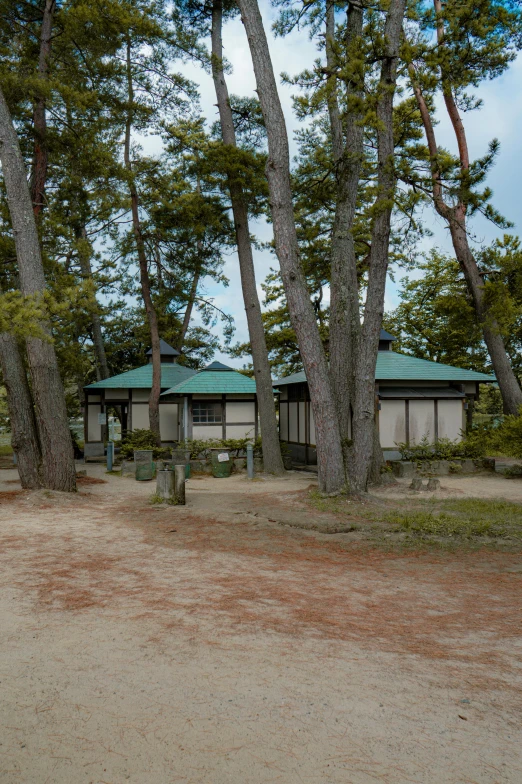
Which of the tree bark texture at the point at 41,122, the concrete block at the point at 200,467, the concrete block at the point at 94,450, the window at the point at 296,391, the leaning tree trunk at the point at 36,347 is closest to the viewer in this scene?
the leaning tree trunk at the point at 36,347

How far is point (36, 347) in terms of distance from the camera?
37.9 feet

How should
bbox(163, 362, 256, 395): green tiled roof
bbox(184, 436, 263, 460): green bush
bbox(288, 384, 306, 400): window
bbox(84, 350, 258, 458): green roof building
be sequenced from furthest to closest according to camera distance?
bbox(288, 384, 306, 400): window → bbox(84, 350, 258, 458): green roof building → bbox(163, 362, 256, 395): green tiled roof → bbox(184, 436, 263, 460): green bush

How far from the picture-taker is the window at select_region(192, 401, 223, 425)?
19.6 metres

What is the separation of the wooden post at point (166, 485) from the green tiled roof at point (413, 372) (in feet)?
29.0

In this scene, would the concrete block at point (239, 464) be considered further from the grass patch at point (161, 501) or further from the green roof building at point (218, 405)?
the grass patch at point (161, 501)

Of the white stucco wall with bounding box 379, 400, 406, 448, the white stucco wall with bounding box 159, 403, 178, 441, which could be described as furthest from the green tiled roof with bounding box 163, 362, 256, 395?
the white stucco wall with bounding box 379, 400, 406, 448

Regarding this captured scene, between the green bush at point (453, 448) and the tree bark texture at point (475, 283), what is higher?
the tree bark texture at point (475, 283)

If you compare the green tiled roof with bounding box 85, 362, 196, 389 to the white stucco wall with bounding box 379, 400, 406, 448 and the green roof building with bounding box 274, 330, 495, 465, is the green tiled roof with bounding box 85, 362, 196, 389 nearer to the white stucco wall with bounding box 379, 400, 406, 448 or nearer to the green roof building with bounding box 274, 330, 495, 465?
the green roof building with bounding box 274, 330, 495, 465

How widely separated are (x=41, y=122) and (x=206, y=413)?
9.97 m

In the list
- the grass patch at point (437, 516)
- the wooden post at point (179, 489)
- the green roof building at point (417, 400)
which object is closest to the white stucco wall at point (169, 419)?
the green roof building at point (417, 400)

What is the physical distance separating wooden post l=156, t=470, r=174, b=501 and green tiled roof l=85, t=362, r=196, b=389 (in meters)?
11.9

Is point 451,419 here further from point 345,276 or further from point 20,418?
point 20,418

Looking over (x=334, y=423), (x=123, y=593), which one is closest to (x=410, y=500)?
(x=334, y=423)

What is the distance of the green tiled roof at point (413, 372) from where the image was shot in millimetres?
18312
